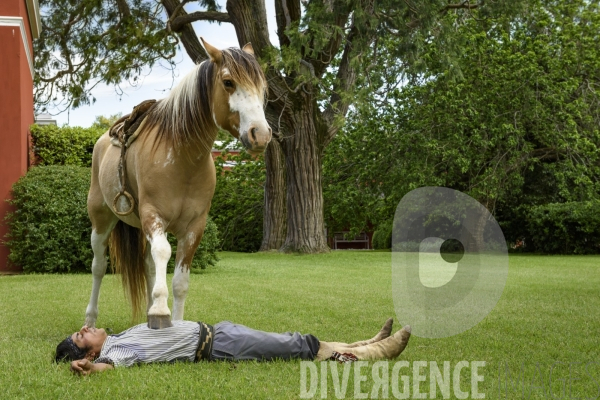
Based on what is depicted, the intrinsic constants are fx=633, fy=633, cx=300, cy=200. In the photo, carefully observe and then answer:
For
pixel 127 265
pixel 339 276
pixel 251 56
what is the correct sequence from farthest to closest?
pixel 339 276 → pixel 127 265 → pixel 251 56

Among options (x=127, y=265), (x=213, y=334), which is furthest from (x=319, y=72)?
(x=213, y=334)

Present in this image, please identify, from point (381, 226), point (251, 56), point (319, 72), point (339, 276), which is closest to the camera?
point (251, 56)

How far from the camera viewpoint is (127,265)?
564cm

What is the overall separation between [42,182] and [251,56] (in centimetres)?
858

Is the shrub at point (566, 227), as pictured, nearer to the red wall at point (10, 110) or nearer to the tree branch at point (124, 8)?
the tree branch at point (124, 8)

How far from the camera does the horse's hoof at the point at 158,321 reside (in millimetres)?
4043

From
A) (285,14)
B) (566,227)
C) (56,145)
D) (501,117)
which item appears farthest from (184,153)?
(566,227)

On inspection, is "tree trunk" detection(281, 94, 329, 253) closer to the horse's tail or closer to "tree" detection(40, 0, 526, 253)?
"tree" detection(40, 0, 526, 253)

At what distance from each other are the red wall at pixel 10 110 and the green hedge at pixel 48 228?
0.30 meters

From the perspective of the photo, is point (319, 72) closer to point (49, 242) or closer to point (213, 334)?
point (49, 242)

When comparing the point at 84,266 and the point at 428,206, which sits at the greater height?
the point at 428,206

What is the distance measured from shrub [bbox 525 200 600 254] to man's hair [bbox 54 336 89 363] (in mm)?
17395

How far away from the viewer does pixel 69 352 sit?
4.26 m

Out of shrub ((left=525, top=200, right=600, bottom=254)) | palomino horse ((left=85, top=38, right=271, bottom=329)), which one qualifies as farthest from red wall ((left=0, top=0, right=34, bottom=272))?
shrub ((left=525, top=200, right=600, bottom=254))
